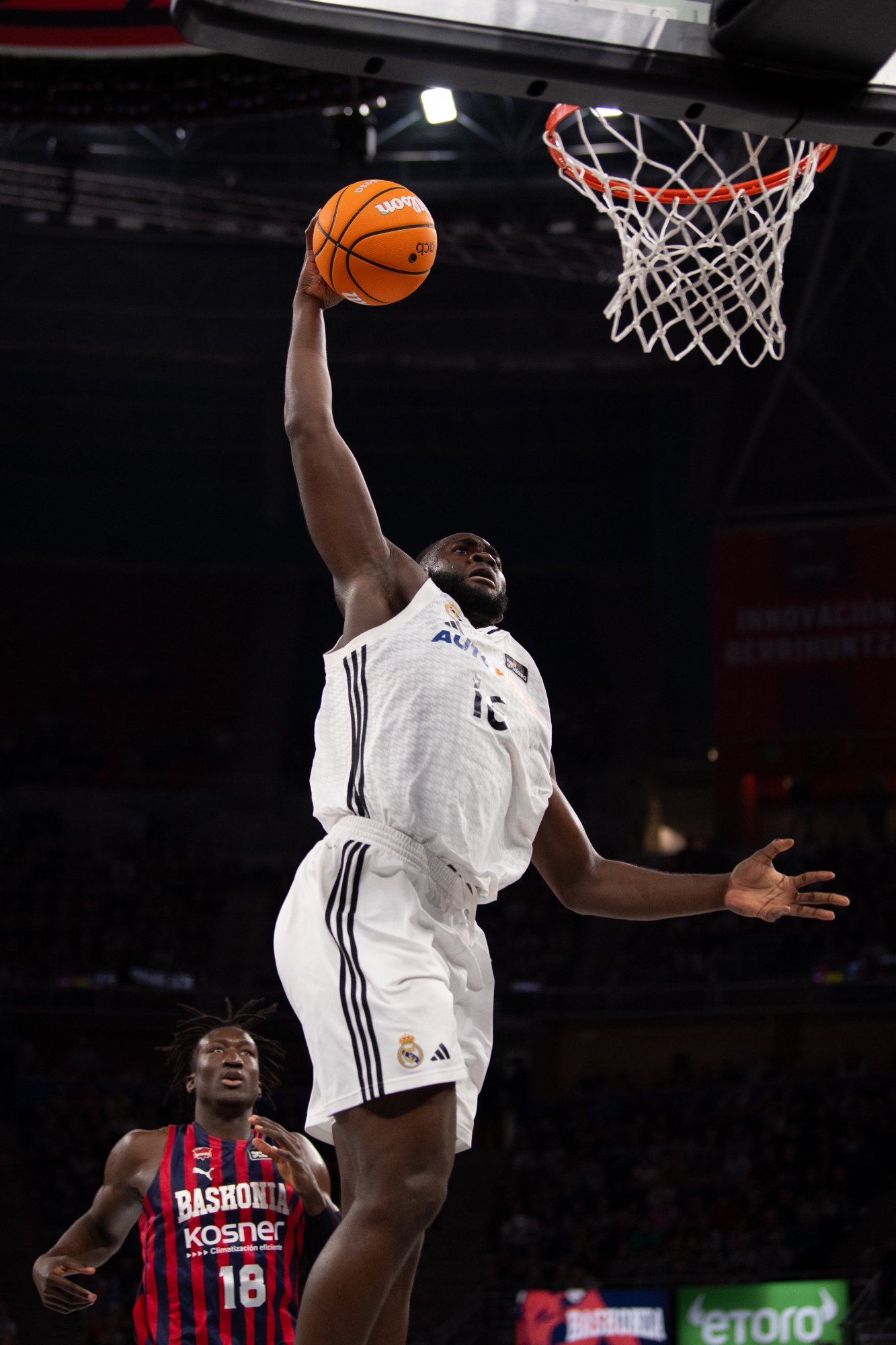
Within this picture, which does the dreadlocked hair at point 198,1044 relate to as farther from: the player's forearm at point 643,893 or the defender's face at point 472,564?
the defender's face at point 472,564

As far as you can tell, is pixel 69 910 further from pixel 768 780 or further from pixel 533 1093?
pixel 768 780

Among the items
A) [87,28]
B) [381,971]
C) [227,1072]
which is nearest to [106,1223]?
[227,1072]

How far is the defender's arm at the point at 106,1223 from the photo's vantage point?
4520mm

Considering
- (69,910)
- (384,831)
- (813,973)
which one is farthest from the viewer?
(69,910)

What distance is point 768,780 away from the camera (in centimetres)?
2288

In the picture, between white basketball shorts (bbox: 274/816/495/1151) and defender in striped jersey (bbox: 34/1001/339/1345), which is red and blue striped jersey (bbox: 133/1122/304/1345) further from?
white basketball shorts (bbox: 274/816/495/1151)

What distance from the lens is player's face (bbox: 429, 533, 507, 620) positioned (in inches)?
147

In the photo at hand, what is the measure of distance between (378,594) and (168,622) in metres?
23.5

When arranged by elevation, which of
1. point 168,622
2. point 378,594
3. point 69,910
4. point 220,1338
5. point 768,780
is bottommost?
point 220,1338

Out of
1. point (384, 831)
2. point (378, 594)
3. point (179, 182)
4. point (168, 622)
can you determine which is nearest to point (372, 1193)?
point (384, 831)

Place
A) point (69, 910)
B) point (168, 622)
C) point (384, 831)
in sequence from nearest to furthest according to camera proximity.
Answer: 1. point (384, 831)
2. point (69, 910)
3. point (168, 622)

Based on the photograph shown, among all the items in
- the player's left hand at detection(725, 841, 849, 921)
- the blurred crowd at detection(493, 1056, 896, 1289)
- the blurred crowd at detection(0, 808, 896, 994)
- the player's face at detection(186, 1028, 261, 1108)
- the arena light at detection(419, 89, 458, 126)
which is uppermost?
the arena light at detection(419, 89, 458, 126)

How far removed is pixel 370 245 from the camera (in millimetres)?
3578

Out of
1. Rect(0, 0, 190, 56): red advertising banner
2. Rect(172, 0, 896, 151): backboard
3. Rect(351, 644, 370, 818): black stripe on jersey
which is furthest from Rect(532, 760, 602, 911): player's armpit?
Rect(0, 0, 190, 56): red advertising banner
